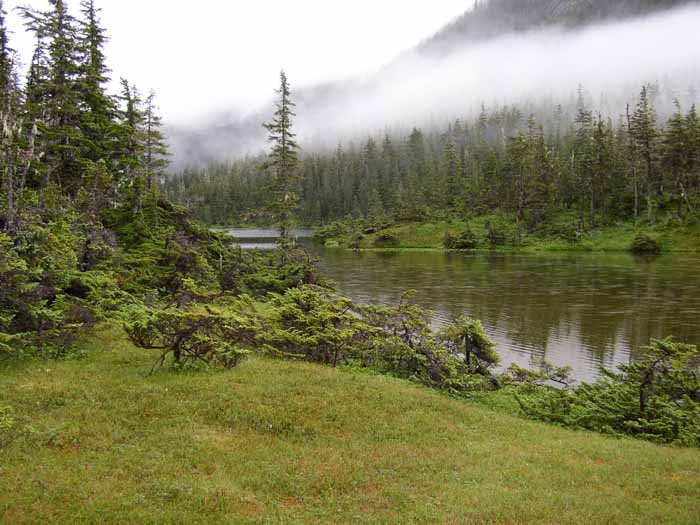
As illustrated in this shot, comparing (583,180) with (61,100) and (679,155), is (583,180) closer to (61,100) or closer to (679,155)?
(679,155)

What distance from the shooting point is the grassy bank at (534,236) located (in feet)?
248

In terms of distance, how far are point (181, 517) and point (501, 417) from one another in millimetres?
10773

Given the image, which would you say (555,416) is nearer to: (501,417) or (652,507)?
(501,417)

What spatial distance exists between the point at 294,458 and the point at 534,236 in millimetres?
89094

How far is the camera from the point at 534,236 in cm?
9156

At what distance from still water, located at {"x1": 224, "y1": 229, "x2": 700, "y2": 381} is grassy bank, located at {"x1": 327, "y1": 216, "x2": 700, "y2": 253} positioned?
27.5 ft

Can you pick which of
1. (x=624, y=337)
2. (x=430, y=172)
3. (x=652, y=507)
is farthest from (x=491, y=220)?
(x=652, y=507)

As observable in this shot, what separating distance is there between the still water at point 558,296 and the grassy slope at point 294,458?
1047 centimetres

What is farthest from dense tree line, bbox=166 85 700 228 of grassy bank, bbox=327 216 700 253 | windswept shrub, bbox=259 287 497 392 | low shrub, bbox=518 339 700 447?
low shrub, bbox=518 339 700 447

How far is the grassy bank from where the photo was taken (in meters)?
75.7

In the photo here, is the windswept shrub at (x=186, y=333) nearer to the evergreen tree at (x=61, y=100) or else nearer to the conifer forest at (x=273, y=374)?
the conifer forest at (x=273, y=374)

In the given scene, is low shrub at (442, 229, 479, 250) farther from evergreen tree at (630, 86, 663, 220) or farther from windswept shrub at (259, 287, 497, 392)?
windswept shrub at (259, 287, 497, 392)

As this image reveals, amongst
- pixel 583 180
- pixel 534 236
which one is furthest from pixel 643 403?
pixel 583 180

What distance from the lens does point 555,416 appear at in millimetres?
16047
